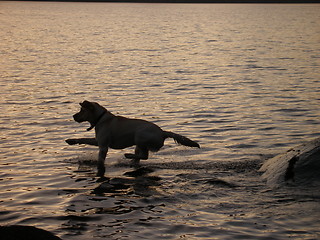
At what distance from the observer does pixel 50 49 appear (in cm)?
4744

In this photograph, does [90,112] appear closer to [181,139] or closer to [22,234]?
[181,139]

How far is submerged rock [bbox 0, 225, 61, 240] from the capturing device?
25.1 ft

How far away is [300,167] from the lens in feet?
37.7

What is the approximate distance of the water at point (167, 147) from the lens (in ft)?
33.6

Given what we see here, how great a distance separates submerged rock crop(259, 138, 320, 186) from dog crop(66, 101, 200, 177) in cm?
239

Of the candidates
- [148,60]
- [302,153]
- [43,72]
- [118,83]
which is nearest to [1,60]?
[43,72]

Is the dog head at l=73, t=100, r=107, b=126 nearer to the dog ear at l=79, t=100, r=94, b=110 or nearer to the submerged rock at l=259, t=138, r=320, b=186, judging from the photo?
the dog ear at l=79, t=100, r=94, b=110

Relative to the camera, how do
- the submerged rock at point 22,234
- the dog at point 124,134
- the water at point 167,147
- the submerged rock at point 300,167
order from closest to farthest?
the submerged rock at point 22,234, the water at point 167,147, the submerged rock at point 300,167, the dog at point 124,134

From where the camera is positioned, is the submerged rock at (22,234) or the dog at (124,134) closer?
the submerged rock at (22,234)

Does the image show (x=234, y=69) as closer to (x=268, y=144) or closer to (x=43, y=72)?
(x=43, y=72)

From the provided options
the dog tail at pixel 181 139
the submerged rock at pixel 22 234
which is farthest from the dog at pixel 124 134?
the submerged rock at pixel 22 234

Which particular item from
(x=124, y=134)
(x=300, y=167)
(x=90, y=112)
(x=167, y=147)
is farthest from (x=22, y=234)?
(x=167, y=147)

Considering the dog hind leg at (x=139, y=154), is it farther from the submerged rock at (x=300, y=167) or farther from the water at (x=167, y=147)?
the submerged rock at (x=300, y=167)

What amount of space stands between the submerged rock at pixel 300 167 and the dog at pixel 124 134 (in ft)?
7.83
